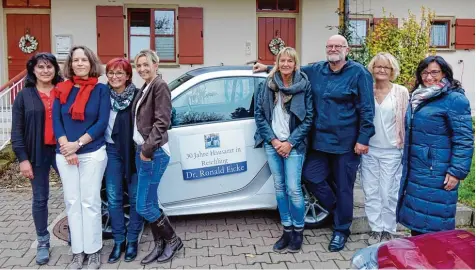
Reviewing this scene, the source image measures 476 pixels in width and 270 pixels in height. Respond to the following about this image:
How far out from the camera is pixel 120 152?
12.6 feet

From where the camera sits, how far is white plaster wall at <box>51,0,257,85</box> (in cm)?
1087

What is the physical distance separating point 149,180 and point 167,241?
641 millimetres

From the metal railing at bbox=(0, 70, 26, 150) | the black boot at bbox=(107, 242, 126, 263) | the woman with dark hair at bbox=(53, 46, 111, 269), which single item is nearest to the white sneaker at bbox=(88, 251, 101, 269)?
the woman with dark hair at bbox=(53, 46, 111, 269)

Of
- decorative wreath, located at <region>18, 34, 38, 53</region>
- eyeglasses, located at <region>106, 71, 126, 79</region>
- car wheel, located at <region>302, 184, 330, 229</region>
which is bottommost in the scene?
car wheel, located at <region>302, 184, 330, 229</region>

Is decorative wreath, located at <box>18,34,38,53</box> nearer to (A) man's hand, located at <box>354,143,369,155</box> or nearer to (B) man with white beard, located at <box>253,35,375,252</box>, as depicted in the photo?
(B) man with white beard, located at <box>253,35,375,252</box>

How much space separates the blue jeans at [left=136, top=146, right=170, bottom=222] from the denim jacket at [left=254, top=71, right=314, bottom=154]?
3.10 feet

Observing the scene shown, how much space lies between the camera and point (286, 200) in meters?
4.14

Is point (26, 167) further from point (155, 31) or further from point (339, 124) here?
point (155, 31)

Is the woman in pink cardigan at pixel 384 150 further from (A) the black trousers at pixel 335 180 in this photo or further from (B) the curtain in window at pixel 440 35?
(B) the curtain in window at pixel 440 35

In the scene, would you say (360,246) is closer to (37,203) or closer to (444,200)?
(444,200)

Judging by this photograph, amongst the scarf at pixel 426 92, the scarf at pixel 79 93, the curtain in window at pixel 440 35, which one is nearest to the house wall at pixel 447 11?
the curtain in window at pixel 440 35

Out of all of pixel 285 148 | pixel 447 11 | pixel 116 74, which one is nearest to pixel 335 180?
pixel 285 148

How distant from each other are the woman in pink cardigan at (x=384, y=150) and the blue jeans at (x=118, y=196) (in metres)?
2.19

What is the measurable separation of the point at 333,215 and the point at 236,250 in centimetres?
112
